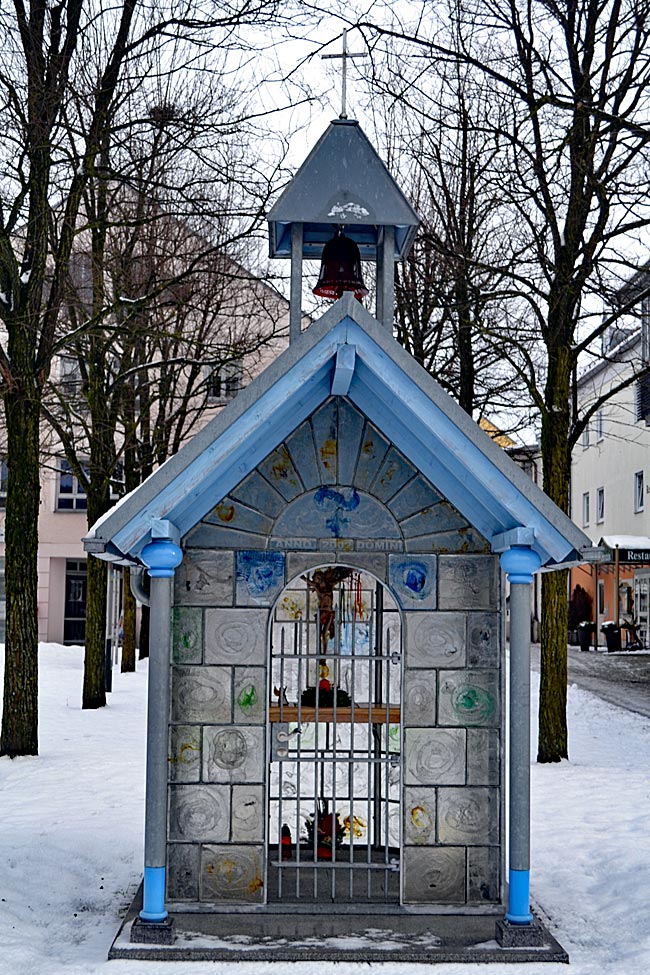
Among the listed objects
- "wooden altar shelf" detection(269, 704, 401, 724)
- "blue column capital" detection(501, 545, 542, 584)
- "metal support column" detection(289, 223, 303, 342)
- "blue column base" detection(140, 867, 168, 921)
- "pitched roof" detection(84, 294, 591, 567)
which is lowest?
"blue column base" detection(140, 867, 168, 921)

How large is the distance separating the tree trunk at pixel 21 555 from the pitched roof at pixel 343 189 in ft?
18.6

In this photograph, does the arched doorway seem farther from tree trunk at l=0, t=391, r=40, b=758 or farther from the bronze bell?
tree trunk at l=0, t=391, r=40, b=758

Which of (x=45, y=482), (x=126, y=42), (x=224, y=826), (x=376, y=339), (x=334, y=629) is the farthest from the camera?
(x=45, y=482)

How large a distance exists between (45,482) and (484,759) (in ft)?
90.6

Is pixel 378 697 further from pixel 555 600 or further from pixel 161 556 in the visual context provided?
pixel 555 600

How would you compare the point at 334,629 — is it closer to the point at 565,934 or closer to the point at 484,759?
the point at 484,759

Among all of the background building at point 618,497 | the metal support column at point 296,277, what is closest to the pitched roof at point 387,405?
the metal support column at point 296,277

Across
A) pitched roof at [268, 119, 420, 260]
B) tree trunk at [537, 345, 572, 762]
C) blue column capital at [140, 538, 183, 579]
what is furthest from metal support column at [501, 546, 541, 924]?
tree trunk at [537, 345, 572, 762]

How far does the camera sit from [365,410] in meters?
7.36

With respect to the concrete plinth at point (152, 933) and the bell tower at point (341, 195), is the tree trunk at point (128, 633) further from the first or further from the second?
the concrete plinth at point (152, 933)

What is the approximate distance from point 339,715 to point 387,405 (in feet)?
6.91

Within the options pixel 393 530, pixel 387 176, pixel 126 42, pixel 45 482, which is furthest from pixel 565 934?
pixel 45 482

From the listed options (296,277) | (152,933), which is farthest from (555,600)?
(152,933)

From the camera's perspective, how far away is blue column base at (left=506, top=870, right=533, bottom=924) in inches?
263
